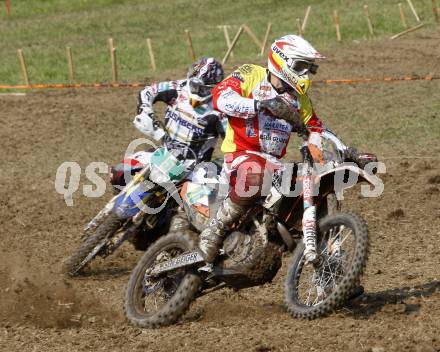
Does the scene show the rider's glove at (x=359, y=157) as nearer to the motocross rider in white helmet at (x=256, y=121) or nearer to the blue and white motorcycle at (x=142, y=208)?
the motocross rider in white helmet at (x=256, y=121)

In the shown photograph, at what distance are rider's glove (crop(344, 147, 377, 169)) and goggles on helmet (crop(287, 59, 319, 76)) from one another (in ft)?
2.31

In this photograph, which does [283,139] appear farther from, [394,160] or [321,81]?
[321,81]

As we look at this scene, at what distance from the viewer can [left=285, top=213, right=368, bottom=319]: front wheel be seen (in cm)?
654

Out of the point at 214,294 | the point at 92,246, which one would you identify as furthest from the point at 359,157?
the point at 92,246

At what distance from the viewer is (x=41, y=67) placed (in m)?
27.3

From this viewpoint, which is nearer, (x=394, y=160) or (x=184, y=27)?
(x=394, y=160)

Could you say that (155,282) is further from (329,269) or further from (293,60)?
(293,60)

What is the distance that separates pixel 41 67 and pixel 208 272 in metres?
21.0

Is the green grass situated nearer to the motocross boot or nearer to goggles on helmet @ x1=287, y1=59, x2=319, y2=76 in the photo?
the motocross boot

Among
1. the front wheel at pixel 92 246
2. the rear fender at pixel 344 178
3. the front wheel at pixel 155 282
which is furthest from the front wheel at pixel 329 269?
the front wheel at pixel 92 246

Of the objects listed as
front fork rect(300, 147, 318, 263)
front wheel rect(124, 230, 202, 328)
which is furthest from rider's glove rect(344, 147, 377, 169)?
front wheel rect(124, 230, 202, 328)

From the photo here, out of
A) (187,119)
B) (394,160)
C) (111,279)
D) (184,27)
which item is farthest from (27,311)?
(184,27)

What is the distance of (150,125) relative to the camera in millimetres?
8961

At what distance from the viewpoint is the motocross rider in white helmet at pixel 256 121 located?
274 inches
